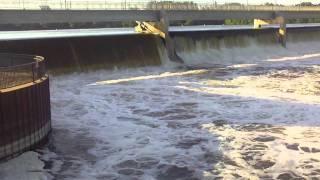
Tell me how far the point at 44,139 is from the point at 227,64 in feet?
94.3

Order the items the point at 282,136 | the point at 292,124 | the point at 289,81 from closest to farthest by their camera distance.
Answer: the point at 282,136 < the point at 292,124 < the point at 289,81

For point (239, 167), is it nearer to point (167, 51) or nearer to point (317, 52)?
point (167, 51)

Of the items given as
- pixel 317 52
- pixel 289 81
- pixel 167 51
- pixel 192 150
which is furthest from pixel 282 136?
pixel 317 52

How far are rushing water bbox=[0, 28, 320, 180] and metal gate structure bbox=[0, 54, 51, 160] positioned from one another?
0.53 metres

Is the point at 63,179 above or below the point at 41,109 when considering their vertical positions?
below

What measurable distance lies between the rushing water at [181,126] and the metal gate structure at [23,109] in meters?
0.53

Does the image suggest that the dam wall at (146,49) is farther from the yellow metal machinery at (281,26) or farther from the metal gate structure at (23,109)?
the metal gate structure at (23,109)

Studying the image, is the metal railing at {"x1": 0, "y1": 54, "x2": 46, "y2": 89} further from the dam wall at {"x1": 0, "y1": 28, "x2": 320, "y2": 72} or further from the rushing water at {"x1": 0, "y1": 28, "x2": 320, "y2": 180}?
the dam wall at {"x1": 0, "y1": 28, "x2": 320, "y2": 72}

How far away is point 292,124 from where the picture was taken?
21141 millimetres

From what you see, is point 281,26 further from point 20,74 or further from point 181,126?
point 20,74

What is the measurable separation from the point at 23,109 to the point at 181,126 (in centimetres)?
677

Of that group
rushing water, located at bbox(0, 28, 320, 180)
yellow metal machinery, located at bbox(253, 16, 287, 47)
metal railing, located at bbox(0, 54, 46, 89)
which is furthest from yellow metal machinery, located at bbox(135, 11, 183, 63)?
metal railing, located at bbox(0, 54, 46, 89)

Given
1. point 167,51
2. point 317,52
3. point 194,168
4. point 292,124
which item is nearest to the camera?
point 194,168

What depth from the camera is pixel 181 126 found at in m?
21.2
